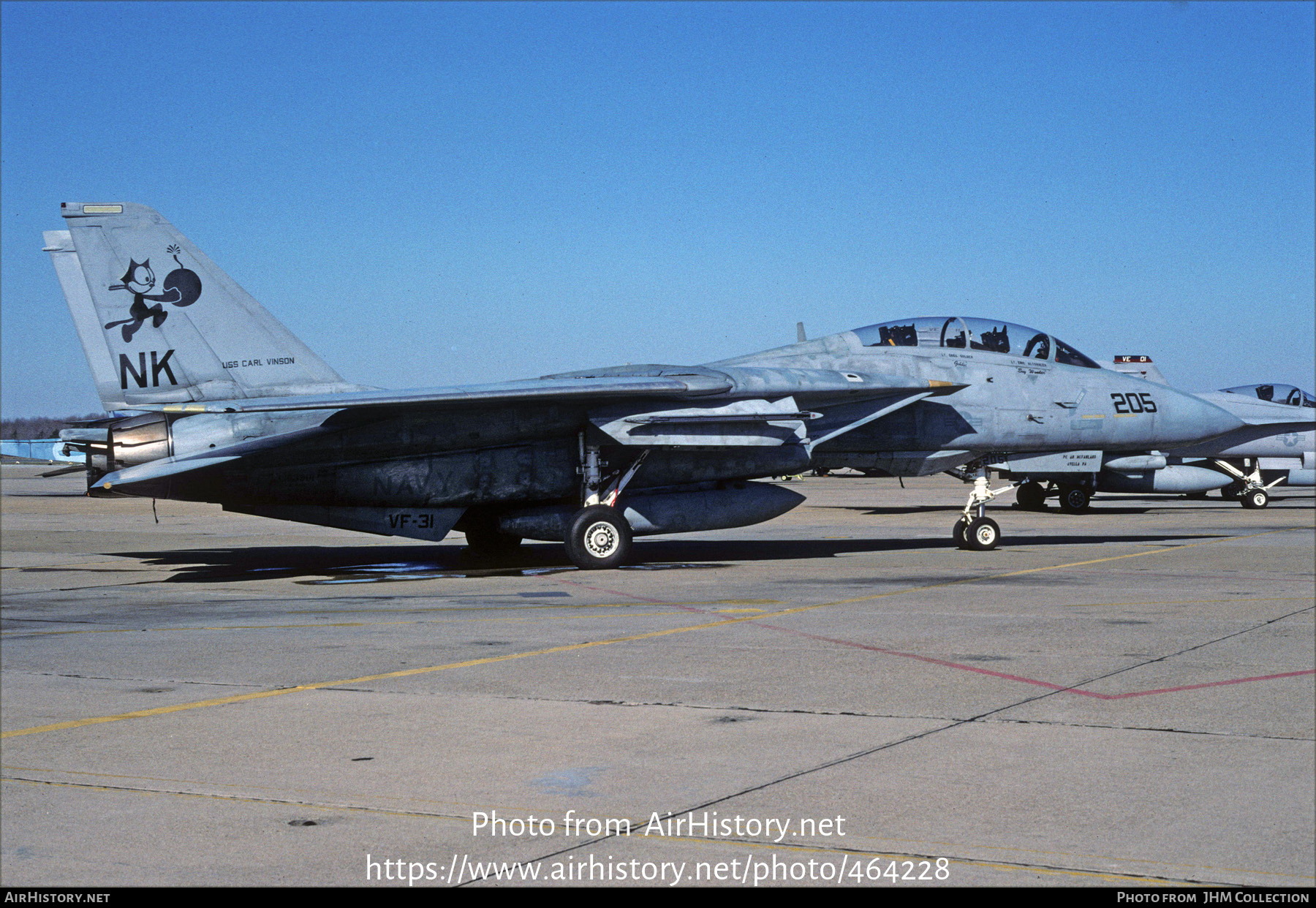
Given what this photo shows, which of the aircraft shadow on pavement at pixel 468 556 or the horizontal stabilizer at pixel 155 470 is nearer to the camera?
the horizontal stabilizer at pixel 155 470

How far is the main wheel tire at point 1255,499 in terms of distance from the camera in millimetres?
31500

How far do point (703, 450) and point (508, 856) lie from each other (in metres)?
12.3

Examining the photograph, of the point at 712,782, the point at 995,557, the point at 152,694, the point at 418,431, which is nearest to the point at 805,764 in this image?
the point at 712,782

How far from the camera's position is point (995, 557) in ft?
54.5

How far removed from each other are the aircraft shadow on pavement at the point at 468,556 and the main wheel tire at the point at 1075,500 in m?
9.21

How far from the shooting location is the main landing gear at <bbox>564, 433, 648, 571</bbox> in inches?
595

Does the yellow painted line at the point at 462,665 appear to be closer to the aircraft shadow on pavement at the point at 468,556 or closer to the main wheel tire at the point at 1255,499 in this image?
the aircraft shadow on pavement at the point at 468,556

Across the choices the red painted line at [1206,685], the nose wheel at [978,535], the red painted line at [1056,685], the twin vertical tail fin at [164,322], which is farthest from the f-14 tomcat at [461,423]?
the red painted line at [1206,685]

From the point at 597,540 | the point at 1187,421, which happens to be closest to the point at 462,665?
the point at 597,540

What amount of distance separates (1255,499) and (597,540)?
2317cm

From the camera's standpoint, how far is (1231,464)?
32.2 meters

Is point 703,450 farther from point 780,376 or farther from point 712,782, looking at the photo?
point 712,782

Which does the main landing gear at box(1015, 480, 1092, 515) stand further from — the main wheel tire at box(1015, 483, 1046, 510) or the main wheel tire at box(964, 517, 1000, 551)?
the main wheel tire at box(964, 517, 1000, 551)
